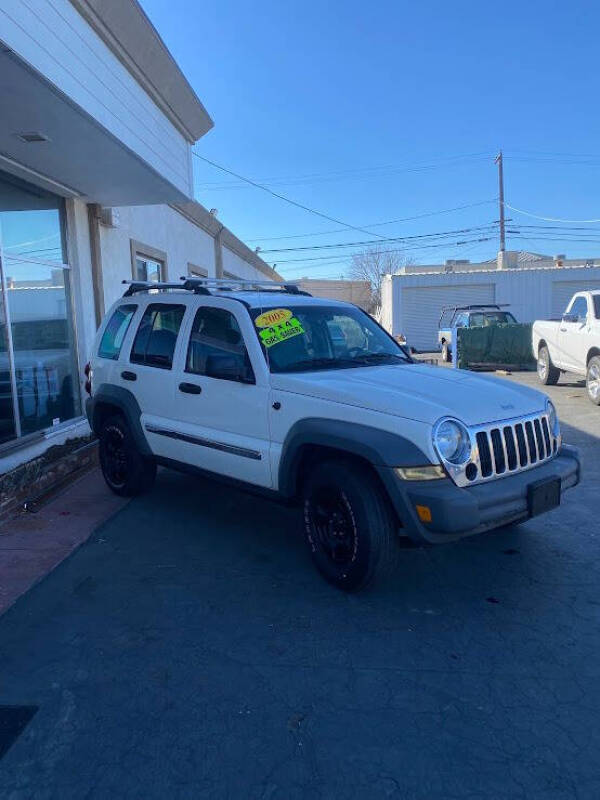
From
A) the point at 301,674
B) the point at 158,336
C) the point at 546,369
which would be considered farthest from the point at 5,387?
the point at 546,369

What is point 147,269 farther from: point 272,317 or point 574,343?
point 574,343

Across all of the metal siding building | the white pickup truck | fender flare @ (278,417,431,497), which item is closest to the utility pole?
the metal siding building

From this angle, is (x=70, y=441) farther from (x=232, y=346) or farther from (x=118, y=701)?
(x=118, y=701)

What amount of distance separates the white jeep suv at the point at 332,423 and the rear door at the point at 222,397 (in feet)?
0.04

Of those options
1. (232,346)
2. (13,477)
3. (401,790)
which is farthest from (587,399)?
(401,790)

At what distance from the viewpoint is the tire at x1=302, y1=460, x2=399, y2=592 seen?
366 centimetres

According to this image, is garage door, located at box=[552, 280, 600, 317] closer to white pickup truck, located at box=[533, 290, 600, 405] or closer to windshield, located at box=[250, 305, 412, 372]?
white pickup truck, located at box=[533, 290, 600, 405]

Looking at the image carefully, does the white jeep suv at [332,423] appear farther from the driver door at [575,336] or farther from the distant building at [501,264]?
the distant building at [501,264]

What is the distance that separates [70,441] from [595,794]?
702 centimetres

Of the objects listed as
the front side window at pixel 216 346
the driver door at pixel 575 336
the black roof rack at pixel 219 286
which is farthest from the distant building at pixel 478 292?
the front side window at pixel 216 346

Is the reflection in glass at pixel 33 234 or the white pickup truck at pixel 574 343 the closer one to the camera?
the reflection in glass at pixel 33 234

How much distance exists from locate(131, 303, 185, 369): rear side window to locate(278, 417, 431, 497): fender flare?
1.68 meters

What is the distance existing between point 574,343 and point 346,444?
31.3 ft

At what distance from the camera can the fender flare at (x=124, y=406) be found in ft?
18.4
